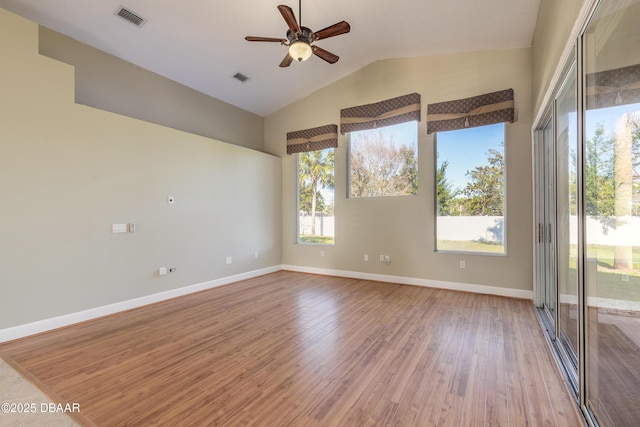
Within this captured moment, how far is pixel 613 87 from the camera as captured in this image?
144 centimetres

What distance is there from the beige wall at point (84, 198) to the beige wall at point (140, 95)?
0.56 m

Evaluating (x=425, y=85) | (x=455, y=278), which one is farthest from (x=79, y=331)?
(x=425, y=85)


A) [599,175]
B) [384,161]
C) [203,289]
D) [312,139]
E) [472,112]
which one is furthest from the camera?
[312,139]

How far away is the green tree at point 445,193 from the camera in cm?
466

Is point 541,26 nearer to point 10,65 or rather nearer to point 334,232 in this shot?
point 334,232

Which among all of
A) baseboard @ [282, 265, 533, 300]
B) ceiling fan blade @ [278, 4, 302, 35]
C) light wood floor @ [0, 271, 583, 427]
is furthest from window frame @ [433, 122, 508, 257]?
ceiling fan blade @ [278, 4, 302, 35]

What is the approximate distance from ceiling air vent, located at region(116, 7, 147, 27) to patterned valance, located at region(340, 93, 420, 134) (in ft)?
11.4

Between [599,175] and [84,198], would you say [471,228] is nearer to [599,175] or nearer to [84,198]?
[599,175]

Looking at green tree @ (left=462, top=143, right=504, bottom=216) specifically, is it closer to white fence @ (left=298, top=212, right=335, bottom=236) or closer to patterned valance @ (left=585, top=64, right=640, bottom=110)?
white fence @ (left=298, top=212, right=335, bottom=236)

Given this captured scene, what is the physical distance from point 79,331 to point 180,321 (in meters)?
1.01

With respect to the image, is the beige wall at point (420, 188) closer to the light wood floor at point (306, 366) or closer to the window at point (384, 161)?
the window at point (384, 161)

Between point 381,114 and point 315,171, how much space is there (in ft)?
5.97

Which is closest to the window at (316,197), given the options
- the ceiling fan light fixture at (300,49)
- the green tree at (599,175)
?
the ceiling fan light fixture at (300,49)

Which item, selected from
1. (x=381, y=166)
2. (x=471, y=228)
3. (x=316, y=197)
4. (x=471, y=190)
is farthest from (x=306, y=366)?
(x=316, y=197)
